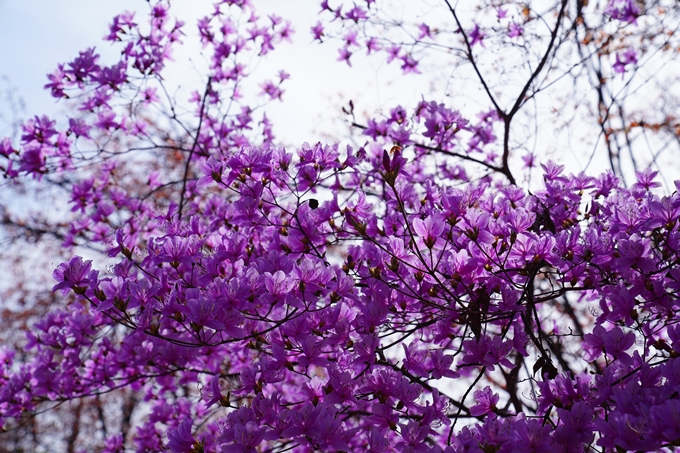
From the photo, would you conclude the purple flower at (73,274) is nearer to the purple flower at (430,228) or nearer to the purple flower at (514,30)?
the purple flower at (430,228)

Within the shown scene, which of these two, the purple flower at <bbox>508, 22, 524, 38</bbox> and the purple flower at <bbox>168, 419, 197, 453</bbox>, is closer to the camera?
the purple flower at <bbox>168, 419, 197, 453</bbox>

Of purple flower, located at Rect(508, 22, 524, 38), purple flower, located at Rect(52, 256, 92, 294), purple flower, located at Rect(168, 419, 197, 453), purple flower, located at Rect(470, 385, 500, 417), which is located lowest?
purple flower, located at Rect(470, 385, 500, 417)

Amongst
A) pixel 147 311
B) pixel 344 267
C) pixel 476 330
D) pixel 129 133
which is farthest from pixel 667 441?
pixel 129 133

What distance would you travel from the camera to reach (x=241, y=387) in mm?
2311

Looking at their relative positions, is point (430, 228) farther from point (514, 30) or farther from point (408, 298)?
point (514, 30)

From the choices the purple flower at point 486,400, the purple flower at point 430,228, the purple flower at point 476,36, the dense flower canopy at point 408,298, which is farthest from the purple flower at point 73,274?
the purple flower at point 476,36

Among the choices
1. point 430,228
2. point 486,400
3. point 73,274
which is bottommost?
point 486,400

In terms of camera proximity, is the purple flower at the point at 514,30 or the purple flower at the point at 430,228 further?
the purple flower at the point at 514,30

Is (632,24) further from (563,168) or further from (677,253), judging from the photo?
(677,253)

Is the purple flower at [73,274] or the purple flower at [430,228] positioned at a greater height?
the purple flower at [73,274]

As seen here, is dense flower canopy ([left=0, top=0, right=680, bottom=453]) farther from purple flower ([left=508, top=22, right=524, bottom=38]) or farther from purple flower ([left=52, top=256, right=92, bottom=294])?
purple flower ([left=508, top=22, right=524, bottom=38])

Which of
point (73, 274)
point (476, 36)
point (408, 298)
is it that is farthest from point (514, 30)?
point (73, 274)

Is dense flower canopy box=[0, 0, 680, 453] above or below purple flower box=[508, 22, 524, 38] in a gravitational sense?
below

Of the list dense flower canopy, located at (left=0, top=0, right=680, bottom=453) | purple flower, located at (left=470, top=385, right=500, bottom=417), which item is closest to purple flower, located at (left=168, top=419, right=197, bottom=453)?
dense flower canopy, located at (left=0, top=0, right=680, bottom=453)
